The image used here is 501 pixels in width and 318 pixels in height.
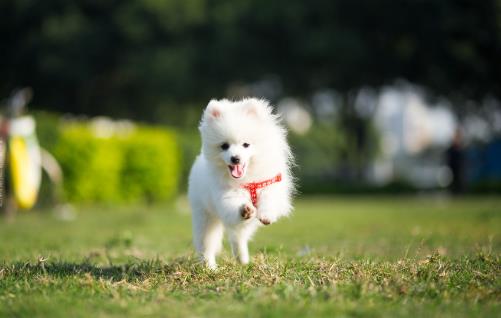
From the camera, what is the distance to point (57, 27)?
119ft

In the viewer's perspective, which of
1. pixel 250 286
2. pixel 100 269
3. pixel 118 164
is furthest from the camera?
pixel 118 164

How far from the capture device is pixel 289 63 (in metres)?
35.6

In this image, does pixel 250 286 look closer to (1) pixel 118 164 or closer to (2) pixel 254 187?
(2) pixel 254 187

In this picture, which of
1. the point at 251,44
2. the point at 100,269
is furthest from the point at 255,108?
the point at 251,44

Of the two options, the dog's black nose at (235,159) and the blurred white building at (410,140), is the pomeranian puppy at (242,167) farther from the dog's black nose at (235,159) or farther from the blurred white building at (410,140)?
the blurred white building at (410,140)

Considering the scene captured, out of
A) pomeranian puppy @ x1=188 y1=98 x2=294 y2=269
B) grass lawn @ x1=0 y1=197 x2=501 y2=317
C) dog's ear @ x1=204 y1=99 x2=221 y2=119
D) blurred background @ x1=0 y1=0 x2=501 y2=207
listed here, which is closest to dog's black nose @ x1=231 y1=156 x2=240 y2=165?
pomeranian puppy @ x1=188 y1=98 x2=294 y2=269

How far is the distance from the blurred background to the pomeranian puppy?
2325 cm

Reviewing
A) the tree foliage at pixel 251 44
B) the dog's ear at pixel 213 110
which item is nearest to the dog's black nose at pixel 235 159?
the dog's ear at pixel 213 110

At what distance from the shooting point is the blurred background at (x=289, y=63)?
103 feet

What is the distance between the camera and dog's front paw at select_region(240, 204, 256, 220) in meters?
5.35

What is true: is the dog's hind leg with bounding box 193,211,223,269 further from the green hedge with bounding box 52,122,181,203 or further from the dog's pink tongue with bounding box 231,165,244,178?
the green hedge with bounding box 52,122,181,203

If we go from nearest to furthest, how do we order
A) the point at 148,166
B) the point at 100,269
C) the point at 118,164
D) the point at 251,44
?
the point at 100,269, the point at 118,164, the point at 148,166, the point at 251,44

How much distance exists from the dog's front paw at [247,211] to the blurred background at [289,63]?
23.8 metres

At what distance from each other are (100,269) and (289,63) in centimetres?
3047
